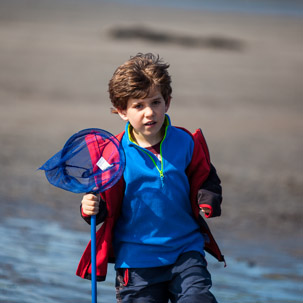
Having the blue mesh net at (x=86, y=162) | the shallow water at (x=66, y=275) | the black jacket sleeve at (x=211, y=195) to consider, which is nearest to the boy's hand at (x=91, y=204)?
the blue mesh net at (x=86, y=162)

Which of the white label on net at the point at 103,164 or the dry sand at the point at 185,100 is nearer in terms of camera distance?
the white label on net at the point at 103,164

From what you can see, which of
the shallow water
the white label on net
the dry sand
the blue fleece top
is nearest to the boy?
the blue fleece top

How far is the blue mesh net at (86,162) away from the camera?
3.53 meters

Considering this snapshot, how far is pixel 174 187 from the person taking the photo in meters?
3.62

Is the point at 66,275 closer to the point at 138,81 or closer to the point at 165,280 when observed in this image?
the point at 165,280

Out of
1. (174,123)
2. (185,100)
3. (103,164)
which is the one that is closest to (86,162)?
(103,164)

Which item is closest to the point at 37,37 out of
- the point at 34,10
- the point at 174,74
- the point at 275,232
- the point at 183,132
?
the point at 174,74

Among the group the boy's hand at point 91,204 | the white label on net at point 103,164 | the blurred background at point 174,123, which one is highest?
the blurred background at point 174,123

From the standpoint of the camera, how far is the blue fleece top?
3.60m

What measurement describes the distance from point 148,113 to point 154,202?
0.42 metres

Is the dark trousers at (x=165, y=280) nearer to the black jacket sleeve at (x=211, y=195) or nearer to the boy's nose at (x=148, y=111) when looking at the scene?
the black jacket sleeve at (x=211, y=195)

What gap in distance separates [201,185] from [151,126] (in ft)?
1.22

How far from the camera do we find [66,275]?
5.26m

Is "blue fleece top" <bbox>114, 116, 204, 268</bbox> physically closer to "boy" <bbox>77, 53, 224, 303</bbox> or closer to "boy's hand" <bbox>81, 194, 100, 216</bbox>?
"boy" <bbox>77, 53, 224, 303</bbox>
